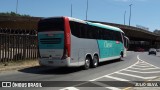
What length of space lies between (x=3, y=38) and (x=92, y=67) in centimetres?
637

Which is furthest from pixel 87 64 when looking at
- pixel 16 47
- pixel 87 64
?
pixel 16 47

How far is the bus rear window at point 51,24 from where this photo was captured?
1908 centimetres

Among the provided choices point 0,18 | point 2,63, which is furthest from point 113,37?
point 0,18

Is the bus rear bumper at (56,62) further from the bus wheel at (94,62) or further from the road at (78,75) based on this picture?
the bus wheel at (94,62)

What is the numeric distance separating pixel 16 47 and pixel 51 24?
14.3 ft

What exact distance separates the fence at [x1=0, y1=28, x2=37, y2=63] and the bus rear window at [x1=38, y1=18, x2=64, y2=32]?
2.90 meters

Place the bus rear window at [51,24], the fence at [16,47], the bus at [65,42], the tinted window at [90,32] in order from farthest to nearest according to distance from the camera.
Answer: the fence at [16,47] → the tinted window at [90,32] → the bus rear window at [51,24] → the bus at [65,42]

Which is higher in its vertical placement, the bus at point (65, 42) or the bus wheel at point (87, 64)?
the bus at point (65, 42)

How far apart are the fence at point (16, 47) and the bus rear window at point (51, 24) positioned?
2.90m

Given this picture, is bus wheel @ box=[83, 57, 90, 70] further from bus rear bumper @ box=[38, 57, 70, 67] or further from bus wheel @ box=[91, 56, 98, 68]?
bus rear bumper @ box=[38, 57, 70, 67]

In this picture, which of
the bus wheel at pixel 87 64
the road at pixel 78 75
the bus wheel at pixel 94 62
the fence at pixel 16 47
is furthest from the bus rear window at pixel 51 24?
the bus wheel at pixel 94 62

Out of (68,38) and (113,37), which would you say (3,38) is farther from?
(113,37)

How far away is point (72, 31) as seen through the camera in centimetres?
1952

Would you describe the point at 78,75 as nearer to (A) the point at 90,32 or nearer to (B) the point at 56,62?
(B) the point at 56,62
